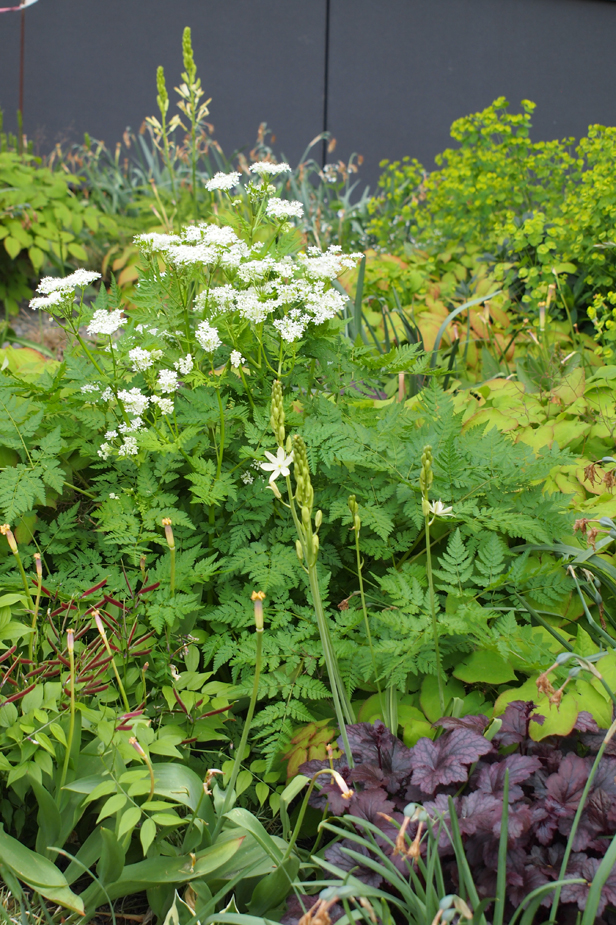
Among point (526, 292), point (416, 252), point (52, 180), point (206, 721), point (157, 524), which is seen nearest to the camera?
point (206, 721)

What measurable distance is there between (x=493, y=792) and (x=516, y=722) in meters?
0.16

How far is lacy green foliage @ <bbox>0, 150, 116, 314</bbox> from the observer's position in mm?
4102

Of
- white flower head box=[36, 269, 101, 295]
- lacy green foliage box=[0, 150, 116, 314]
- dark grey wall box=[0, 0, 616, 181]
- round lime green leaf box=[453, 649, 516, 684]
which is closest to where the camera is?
round lime green leaf box=[453, 649, 516, 684]

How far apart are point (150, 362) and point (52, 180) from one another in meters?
3.61

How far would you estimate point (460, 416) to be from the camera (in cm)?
170

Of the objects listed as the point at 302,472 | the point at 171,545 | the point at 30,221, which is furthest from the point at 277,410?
the point at 30,221

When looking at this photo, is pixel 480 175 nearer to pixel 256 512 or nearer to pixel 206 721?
pixel 256 512

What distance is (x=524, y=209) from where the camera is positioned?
3.67 meters

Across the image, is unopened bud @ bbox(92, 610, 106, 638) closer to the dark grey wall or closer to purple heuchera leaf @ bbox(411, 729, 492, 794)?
purple heuchera leaf @ bbox(411, 729, 492, 794)

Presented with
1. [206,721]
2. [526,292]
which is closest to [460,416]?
[206,721]

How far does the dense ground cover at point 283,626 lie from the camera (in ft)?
3.64

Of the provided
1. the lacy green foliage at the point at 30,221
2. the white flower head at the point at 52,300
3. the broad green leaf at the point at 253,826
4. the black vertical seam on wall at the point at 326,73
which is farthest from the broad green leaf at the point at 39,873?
the black vertical seam on wall at the point at 326,73

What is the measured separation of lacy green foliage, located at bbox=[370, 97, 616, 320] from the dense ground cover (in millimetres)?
1067

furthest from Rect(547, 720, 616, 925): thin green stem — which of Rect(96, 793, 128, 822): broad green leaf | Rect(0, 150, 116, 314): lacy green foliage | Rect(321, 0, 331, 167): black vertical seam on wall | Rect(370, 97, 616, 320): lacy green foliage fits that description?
Rect(321, 0, 331, 167): black vertical seam on wall
